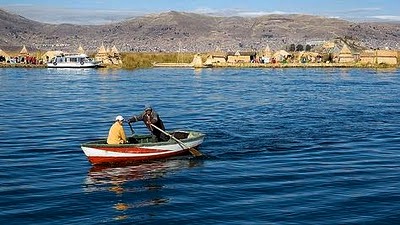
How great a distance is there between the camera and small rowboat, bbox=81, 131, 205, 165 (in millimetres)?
19906

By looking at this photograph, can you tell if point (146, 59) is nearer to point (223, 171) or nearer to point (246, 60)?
point (246, 60)

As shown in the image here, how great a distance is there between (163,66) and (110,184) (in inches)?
3650

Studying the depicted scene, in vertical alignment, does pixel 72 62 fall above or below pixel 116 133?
below

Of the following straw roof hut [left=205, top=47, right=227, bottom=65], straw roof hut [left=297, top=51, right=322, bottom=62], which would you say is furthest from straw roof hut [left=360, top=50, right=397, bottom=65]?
straw roof hut [left=205, top=47, right=227, bottom=65]

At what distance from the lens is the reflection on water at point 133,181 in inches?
615

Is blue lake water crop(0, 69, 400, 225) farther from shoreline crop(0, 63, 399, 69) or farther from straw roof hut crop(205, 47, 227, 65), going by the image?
straw roof hut crop(205, 47, 227, 65)

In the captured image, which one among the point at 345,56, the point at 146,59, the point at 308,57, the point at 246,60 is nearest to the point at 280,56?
the point at 308,57

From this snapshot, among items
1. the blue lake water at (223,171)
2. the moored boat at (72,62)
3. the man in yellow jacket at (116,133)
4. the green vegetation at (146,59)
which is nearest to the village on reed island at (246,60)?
the green vegetation at (146,59)

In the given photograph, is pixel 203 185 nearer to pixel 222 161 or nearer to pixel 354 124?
pixel 222 161

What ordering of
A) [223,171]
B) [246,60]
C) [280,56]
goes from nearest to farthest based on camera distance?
1. [223,171]
2. [246,60]
3. [280,56]

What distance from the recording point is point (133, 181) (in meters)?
18.1

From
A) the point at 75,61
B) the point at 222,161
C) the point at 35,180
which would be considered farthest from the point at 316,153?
the point at 75,61

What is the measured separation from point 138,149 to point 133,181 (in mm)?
2510

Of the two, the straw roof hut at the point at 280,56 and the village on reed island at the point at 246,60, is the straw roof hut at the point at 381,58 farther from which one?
the straw roof hut at the point at 280,56
